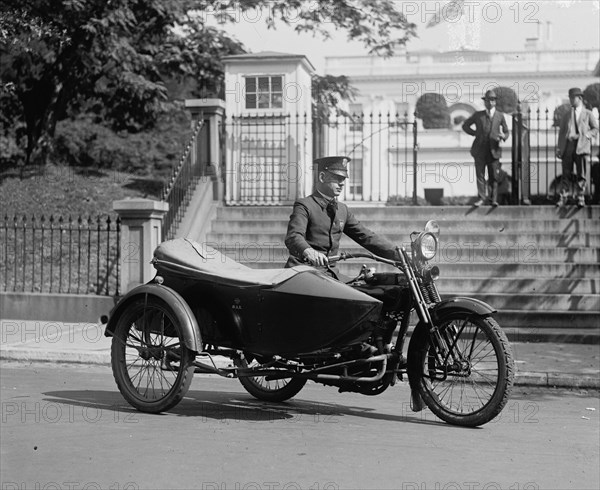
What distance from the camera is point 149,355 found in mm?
7484

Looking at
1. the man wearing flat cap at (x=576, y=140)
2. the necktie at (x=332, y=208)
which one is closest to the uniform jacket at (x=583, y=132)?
the man wearing flat cap at (x=576, y=140)

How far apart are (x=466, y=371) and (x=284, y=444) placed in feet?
4.51

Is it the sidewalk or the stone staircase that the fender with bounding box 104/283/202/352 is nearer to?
the sidewalk

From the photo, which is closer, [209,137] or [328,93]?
[209,137]

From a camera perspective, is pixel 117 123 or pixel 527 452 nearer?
pixel 527 452

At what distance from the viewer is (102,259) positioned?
15.6 meters

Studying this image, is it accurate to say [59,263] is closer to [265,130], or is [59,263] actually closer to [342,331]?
[265,130]

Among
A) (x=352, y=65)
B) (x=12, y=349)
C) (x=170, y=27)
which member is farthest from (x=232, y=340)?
(x=352, y=65)

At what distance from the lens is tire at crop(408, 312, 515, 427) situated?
21.7 feet

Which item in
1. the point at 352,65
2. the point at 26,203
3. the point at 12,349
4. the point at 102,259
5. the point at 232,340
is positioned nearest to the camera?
the point at 232,340

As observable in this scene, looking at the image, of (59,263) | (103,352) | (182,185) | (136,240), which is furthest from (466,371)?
(59,263)

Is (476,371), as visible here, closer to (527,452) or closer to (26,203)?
(527,452)

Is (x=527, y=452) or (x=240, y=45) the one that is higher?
(x=240, y=45)

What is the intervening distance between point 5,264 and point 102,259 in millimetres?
1542
